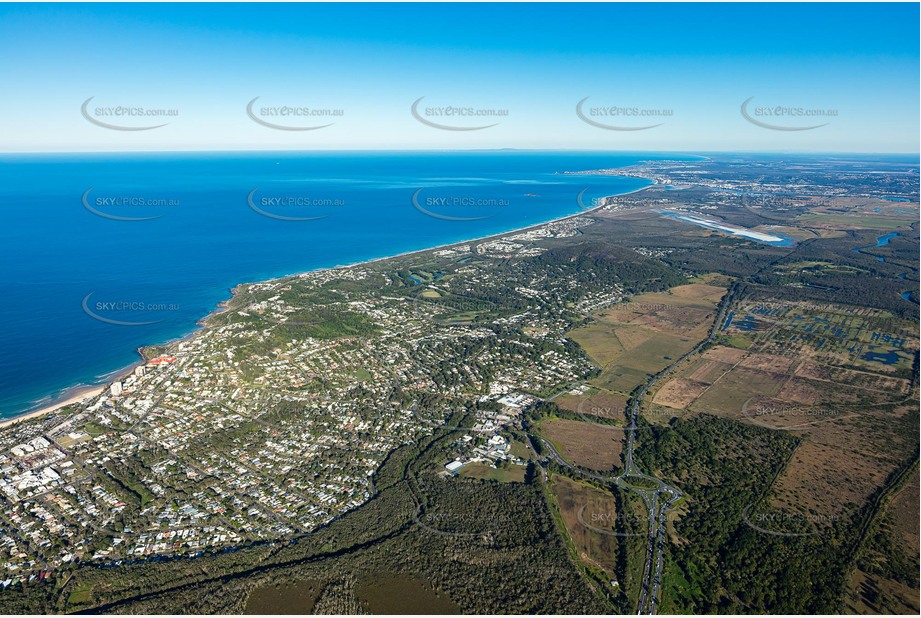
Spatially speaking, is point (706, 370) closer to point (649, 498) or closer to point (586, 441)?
point (586, 441)

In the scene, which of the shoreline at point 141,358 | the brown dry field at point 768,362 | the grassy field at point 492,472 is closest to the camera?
the grassy field at point 492,472

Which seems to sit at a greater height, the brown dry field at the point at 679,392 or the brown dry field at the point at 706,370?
the brown dry field at the point at 679,392

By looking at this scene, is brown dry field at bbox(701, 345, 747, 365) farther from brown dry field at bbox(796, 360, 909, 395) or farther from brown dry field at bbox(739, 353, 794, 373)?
brown dry field at bbox(796, 360, 909, 395)

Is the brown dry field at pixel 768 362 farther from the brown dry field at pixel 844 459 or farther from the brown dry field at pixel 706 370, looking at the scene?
the brown dry field at pixel 844 459

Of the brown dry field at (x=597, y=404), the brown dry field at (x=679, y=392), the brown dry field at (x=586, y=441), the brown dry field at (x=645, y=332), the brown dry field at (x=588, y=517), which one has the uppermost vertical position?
the brown dry field at (x=588, y=517)

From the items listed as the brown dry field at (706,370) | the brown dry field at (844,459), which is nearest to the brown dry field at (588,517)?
the brown dry field at (844,459)

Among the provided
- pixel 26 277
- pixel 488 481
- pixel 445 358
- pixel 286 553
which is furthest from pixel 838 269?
pixel 26 277
